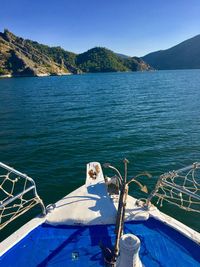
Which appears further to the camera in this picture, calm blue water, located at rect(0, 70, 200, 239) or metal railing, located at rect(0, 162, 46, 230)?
calm blue water, located at rect(0, 70, 200, 239)

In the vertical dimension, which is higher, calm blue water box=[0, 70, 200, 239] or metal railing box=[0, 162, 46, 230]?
metal railing box=[0, 162, 46, 230]

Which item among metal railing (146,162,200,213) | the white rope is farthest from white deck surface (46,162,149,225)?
the white rope

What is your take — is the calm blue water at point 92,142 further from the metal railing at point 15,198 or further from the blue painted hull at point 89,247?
the blue painted hull at point 89,247

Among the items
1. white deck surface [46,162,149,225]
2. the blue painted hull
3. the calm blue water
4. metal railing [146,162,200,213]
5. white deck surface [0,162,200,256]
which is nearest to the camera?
the blue painted hull

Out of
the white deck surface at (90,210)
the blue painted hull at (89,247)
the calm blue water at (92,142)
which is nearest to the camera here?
the blue painted hull at (89,247)

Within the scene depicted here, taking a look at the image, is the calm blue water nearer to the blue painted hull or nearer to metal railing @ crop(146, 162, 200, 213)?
metal railing @ crop(146, 162, 200, 213)

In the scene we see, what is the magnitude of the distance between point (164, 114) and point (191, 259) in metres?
38.0

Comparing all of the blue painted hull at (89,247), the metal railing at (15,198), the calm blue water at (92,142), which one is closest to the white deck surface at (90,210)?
the blue painted hull at (89,247)

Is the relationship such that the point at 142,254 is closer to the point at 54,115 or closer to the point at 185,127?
the point at 185,127

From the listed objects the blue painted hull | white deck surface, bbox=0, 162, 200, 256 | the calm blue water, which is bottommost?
the calm blue water

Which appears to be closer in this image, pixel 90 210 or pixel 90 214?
pixel 90 214

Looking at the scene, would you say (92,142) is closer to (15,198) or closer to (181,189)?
(15,198)

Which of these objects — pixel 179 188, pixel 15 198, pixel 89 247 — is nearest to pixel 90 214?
pixel 89 247

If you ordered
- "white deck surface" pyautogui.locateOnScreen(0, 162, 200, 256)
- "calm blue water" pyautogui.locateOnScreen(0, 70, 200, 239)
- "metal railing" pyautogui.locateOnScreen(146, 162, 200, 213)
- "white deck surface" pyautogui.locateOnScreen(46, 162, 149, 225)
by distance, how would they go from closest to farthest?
1. "metal railing" pyautogui.locateOnScreen(146, 162, 200, 213)
2. "white deck surface" pyautogui.locateOnScreen(0, 162, 200, 256)
3. "white deck surface" pyautogui.locateOnScreen(46, 162, 149, 225)
4. "calm blue water" pyautogui.locateOnScreen(0, 70, 200, 239)
